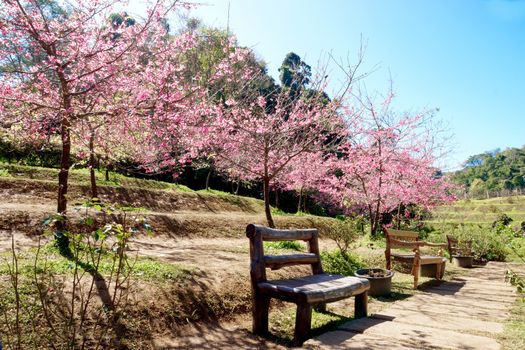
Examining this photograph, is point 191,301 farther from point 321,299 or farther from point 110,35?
point 110,35

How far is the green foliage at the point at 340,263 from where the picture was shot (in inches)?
309

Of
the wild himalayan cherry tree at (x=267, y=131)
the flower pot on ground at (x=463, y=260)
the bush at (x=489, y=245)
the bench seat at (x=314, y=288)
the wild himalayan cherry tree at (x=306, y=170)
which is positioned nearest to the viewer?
the bench seat at (x=314, y=288)

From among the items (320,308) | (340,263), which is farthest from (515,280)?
(340,263)

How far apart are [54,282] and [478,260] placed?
11405mm

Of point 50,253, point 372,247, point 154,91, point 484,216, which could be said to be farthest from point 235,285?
point 484,216

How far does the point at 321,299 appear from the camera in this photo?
3.97 metres

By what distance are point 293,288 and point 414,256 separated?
14.3ft

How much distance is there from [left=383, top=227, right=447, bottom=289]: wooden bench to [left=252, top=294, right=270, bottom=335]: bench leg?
369 cm

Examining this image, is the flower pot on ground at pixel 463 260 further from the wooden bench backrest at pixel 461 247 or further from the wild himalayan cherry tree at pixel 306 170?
the wild himalayan cherry tree at pixel 306 170

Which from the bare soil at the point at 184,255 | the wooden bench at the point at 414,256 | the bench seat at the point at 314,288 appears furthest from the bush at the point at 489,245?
the bench seat at the point at 314,288

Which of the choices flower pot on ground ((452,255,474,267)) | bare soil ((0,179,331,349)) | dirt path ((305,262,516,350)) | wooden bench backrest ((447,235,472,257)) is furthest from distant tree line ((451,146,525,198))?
dirt path ((305,262,516,350))

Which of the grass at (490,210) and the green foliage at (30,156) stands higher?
the green foliage at (30,156)

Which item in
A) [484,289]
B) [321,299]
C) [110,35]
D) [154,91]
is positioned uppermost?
[110,35]

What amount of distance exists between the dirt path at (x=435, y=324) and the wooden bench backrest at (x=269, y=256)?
0.93m
